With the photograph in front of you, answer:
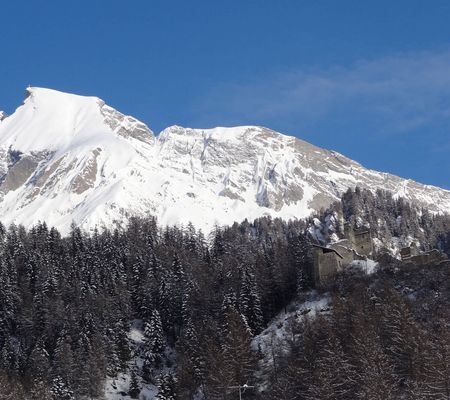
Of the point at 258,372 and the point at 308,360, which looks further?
the point at 258,372

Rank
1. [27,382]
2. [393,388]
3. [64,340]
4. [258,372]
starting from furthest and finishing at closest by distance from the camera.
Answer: [64,340] → [27,382] → [258,372] → [393,388]

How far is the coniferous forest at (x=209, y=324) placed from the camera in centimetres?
8081

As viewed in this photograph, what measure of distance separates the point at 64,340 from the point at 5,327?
48.7 ft

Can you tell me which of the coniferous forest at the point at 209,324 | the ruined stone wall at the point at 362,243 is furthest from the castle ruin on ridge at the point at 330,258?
the ruined stone wall at the point at 362,243

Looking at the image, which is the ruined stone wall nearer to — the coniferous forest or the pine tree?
the coniferous forest

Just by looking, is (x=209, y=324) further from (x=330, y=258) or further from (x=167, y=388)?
(x=330, y=258)

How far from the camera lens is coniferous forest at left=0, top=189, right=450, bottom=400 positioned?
80.8 meters

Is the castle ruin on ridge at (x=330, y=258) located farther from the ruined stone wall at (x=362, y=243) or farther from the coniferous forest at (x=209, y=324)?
the ruined stone wall at (x=362, y=243)

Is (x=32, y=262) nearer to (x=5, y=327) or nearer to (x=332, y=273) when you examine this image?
(x=5, y=327)

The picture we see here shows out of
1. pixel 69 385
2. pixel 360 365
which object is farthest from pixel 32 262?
pixel 360 365

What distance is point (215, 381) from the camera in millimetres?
92438

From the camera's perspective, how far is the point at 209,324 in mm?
112500

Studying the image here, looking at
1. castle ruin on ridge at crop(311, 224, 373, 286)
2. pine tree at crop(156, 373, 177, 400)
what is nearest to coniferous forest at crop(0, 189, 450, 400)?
pine tree at crop(156, 373, 177, 400)

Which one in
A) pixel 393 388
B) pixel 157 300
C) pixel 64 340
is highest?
pixel 157 300
